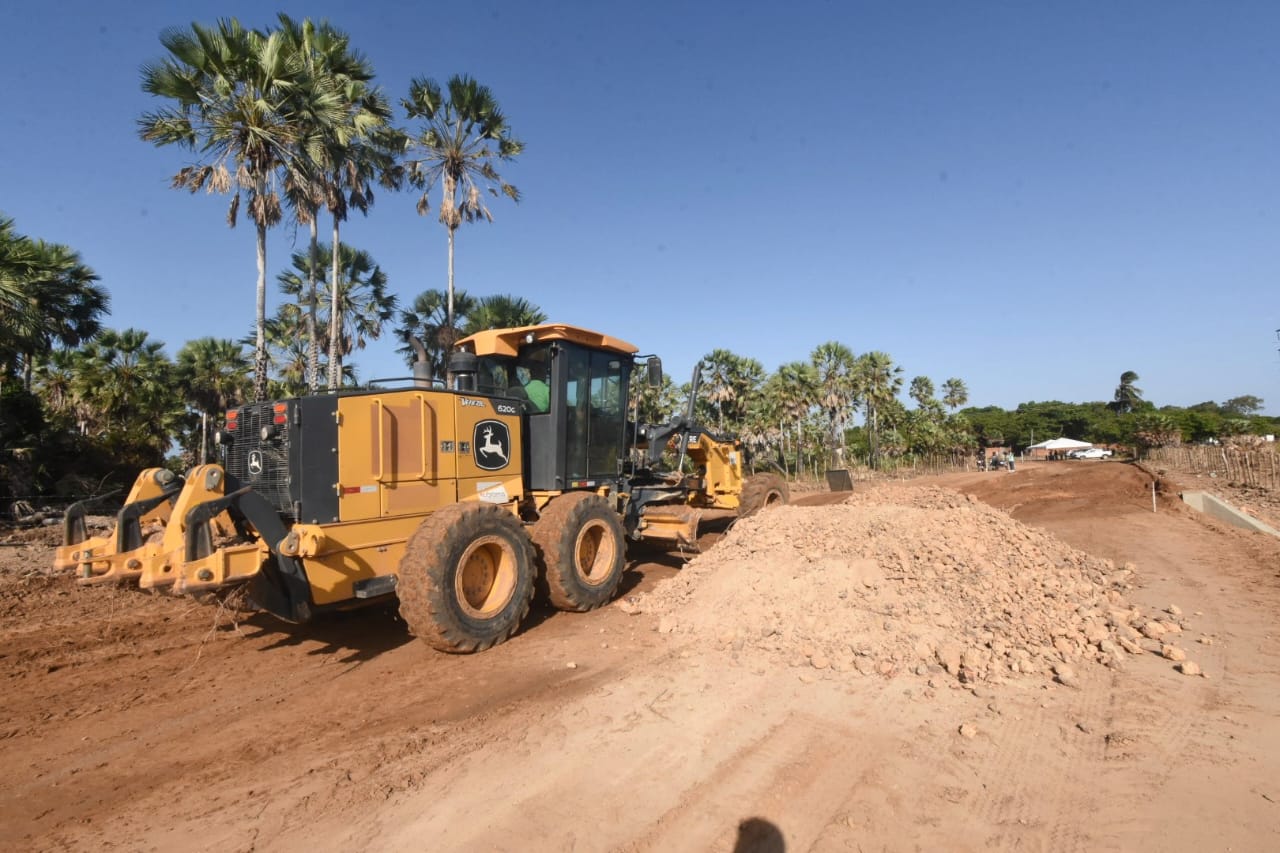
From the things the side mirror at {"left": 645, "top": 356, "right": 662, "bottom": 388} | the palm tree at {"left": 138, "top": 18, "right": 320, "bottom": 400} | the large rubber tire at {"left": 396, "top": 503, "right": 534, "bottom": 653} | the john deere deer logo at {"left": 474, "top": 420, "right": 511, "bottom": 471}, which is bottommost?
the large rubber tire at {"left": 396, "top": 503, "right": 534, "bottom": 653}

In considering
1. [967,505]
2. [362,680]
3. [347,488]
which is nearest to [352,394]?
[347,488]

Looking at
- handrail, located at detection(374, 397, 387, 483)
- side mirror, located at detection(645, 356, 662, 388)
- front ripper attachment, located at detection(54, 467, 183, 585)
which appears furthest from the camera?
side mirror, located at detection(645, 356, 662, 388)

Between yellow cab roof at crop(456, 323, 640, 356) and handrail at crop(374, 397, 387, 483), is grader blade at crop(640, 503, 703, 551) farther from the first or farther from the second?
handrail at crop(374, 397, 387, 483)

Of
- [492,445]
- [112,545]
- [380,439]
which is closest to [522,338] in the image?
[492,445]

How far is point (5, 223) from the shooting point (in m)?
13.7

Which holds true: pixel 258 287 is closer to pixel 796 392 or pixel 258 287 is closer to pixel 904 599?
pixel 904 599

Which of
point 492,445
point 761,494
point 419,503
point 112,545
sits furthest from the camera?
point 761,494

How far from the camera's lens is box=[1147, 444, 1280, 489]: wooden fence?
1816 cm

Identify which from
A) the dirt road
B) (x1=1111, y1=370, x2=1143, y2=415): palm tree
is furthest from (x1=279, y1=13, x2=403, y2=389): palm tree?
(x1=1111, y1=370, x2=1143, y2=415): palm tree

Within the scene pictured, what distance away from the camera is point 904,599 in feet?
18.4

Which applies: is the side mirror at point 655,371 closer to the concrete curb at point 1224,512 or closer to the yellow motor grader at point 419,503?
the yellow motor grader at point 419,503

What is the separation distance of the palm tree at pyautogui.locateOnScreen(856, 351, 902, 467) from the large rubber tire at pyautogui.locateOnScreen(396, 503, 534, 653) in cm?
3766

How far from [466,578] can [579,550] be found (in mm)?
1492

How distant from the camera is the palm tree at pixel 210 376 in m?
25.6
